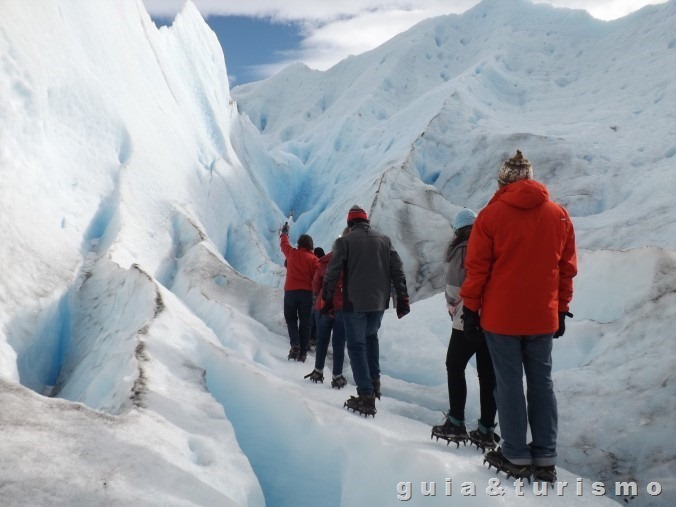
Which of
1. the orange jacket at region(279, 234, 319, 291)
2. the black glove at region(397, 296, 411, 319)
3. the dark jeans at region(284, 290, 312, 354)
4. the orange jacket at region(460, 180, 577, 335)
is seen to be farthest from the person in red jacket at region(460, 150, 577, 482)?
the dark jeans at region(284, 290, 312, 354)

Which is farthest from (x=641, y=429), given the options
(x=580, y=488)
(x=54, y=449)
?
(x=54, y=449)

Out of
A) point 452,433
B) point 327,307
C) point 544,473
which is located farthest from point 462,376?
point 327,307

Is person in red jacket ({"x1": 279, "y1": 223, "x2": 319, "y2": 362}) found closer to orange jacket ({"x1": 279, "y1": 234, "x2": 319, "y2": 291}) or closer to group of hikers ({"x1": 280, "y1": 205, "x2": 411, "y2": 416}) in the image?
orange jacket ({"x1": 279, "y1": 234, "x2": 319, "y2": 291})

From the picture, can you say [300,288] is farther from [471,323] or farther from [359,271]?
[471,323]

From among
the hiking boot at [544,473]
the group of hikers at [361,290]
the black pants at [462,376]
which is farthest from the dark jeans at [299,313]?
the hiking boot at [544,473]

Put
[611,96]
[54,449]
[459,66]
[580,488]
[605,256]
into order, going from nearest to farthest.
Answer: [54,449]
[580,488]
[605,256]
[611,96]
[459,66]

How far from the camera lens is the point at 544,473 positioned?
2.84m

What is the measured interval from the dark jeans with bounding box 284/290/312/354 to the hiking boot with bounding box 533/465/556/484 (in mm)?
3475

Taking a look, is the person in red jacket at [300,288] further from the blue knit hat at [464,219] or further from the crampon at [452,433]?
the crampon at [452,433]

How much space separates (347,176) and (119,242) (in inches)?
527

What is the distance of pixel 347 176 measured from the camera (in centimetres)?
1945

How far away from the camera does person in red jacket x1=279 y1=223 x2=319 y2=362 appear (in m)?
5.81

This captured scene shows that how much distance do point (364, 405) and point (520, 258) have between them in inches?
76.5

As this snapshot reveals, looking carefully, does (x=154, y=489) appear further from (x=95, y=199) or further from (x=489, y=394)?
(x=95, y=199)
